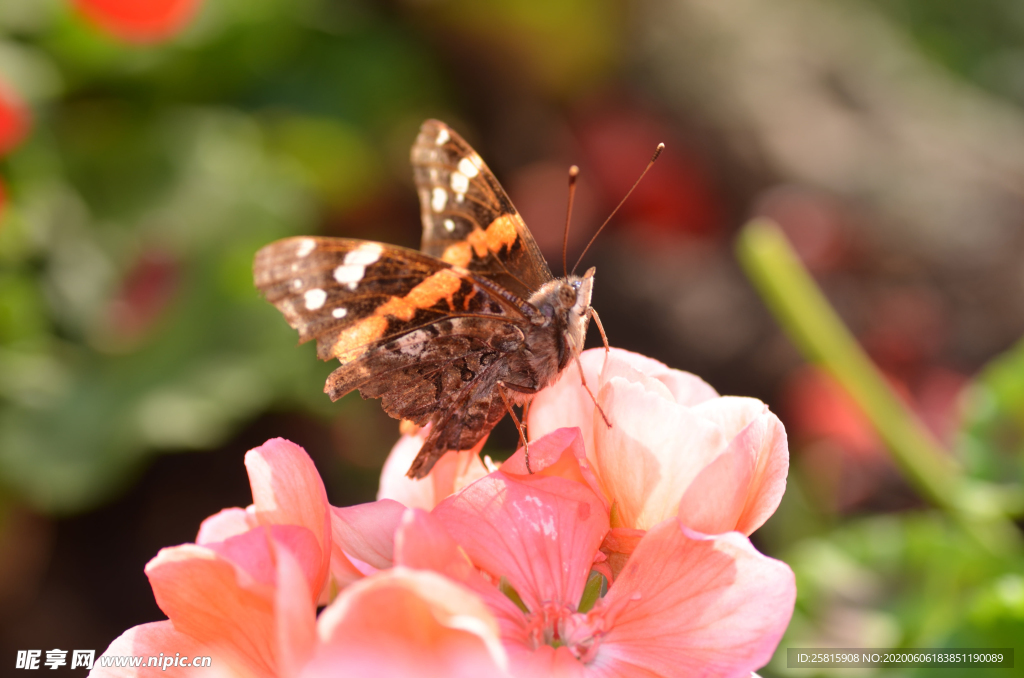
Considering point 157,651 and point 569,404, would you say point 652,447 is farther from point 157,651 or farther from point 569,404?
point 157,651

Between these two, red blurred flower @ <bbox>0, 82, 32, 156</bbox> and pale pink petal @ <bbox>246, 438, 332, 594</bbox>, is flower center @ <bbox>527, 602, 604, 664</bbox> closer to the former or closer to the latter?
pale pink petal @ <bbox>246, 438, 332, 594</bbox>

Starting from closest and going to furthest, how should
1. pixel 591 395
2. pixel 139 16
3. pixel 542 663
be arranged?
1. pixel 542 663
2. pixel 591 395
3. pixel 139 16

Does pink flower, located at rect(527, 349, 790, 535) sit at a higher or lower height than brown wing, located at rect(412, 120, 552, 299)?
lower

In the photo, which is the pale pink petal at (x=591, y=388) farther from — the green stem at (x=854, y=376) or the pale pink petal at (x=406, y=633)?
the green stem at (x=854, y=376)

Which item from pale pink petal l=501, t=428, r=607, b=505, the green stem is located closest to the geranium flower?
Answer: pale pink petal l=501, t=428, r=607, b=505

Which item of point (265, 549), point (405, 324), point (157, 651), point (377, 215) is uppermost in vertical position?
point (377, 215)

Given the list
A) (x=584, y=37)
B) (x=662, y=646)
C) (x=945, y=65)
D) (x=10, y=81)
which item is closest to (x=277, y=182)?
(x=10, y=81)

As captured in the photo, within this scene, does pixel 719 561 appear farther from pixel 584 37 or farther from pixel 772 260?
pixel 584 37

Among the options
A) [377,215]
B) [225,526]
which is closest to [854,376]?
[225,526]
